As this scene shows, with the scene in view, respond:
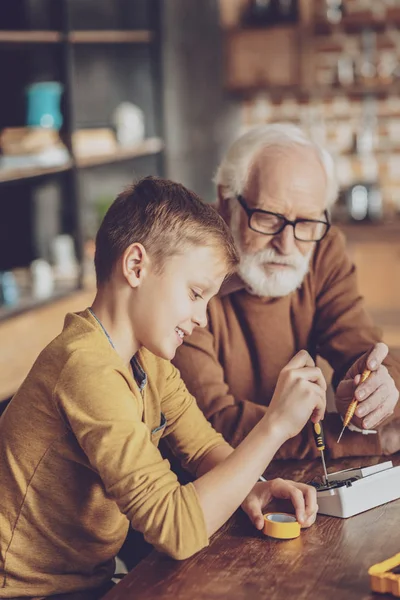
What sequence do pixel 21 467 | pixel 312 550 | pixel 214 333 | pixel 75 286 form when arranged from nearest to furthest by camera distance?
pixel 312 550, pixel 21 467, pixel 214 333, pixel 75 286

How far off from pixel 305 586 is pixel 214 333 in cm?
101

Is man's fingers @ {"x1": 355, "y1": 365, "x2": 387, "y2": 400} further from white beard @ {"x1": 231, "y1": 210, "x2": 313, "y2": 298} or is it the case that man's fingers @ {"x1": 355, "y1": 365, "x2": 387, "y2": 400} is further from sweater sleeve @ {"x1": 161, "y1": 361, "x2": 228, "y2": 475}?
white beard @ {"x1": 231, "y1": 210, "x2": 313, "y2": 298}

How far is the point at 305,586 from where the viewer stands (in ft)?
4.33

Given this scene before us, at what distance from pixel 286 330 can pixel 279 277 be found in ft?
0.53

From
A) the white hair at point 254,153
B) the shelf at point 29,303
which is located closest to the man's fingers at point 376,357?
the white hair at point 254,153

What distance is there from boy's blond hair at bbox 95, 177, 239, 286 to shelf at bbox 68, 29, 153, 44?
300 centimetres

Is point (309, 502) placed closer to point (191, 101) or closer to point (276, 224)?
point (276, 224)

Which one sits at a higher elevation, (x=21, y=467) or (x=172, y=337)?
(x=172, y=337)

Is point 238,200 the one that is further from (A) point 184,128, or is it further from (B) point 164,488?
(A) point 184,128

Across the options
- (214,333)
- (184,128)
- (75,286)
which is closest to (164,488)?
(214,333)

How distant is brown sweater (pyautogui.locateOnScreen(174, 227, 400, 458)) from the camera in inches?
88.1

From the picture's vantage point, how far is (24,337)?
3826 millimetres

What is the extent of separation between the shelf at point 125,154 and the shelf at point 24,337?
2.13 ft

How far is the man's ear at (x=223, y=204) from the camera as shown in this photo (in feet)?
7.79
